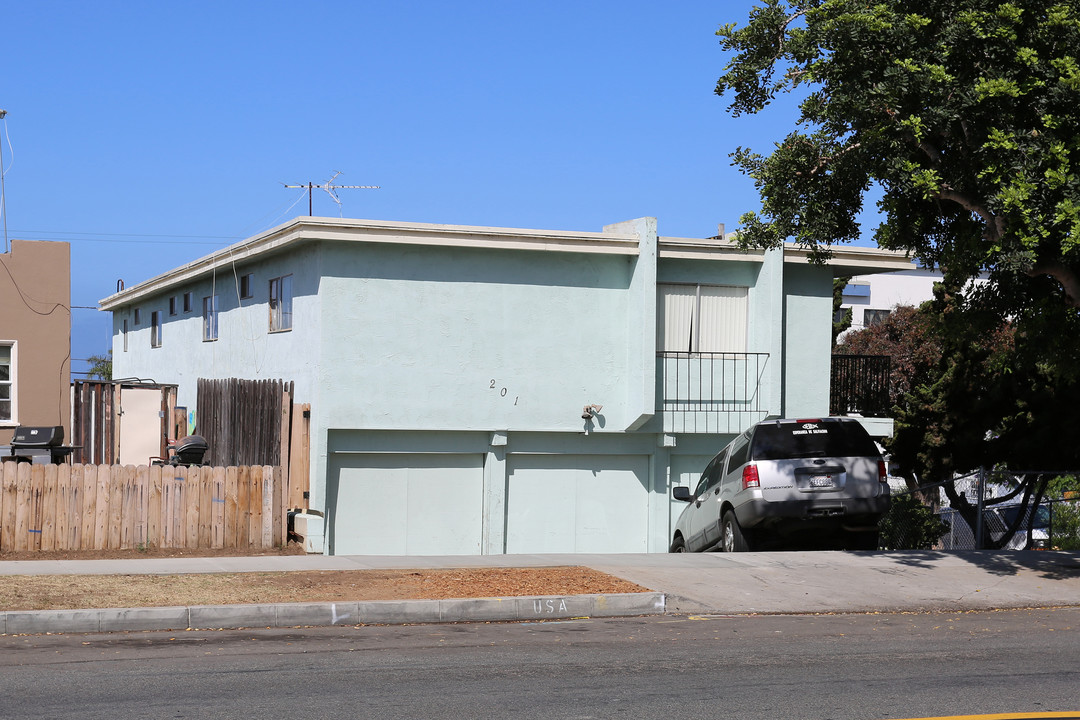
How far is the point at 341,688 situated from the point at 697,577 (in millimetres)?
6269

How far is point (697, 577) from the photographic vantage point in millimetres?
13156

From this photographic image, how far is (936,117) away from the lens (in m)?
12.1

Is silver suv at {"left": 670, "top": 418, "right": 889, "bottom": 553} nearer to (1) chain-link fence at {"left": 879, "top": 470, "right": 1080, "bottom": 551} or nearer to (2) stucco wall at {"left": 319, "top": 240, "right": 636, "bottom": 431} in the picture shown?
(1) chain-link fence at {"left": 879, "top": 470, "right": 1080, "bottom": 551}

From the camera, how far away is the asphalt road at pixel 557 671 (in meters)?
7.17

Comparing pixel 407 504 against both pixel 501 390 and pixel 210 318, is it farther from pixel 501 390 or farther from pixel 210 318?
pixel 210 318

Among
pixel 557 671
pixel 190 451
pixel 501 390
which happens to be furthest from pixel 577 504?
pixel 557 671

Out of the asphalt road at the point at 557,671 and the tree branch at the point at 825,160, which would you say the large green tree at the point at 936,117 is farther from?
the asphalt road at the point at 557,671

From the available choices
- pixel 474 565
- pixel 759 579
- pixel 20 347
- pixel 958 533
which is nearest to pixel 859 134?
pixel 759 579

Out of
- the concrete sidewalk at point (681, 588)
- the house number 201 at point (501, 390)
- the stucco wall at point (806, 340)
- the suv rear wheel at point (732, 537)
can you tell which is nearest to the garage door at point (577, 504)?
the house number 201 at point (501, 390)

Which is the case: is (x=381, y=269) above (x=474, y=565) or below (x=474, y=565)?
above

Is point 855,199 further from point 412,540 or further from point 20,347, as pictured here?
point 20,347

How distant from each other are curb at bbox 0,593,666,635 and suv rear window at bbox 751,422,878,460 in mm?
4084

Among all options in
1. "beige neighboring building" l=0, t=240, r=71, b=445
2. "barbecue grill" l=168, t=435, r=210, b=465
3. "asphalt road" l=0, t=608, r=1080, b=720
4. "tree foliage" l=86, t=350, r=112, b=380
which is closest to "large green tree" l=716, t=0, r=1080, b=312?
"asphalt road" l=0, t=608, r=1080, b=720

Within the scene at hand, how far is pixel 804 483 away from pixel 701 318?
708 centimetres
